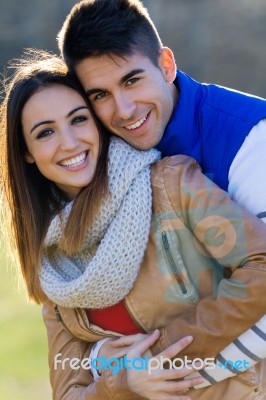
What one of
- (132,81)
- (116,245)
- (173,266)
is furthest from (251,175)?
(132,81)

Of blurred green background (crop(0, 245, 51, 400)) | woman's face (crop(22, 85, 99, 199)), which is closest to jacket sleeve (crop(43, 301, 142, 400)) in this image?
woman's face (crop(22, 85, 99, 199))

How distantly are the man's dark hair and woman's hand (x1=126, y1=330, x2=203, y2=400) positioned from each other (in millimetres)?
966

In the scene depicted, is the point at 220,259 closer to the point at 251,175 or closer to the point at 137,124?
the point at 251,175

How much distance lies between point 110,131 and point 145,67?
0.81 feet

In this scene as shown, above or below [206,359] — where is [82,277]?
above

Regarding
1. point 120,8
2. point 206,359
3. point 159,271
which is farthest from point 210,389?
point 120,8

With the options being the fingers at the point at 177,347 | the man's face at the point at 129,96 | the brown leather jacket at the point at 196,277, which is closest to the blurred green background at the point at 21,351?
the man's face at the point at 129,96

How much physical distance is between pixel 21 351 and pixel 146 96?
3.38m

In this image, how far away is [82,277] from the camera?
263cm

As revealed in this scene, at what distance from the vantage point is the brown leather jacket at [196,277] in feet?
7.91

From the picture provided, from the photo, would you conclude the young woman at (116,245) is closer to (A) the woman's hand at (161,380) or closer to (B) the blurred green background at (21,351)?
(A) the woman's hand at (161,380)

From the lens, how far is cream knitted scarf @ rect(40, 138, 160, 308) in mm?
2566

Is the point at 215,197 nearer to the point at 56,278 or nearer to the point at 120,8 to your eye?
the point at 56,278

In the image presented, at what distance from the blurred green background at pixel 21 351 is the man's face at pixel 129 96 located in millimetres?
1623
